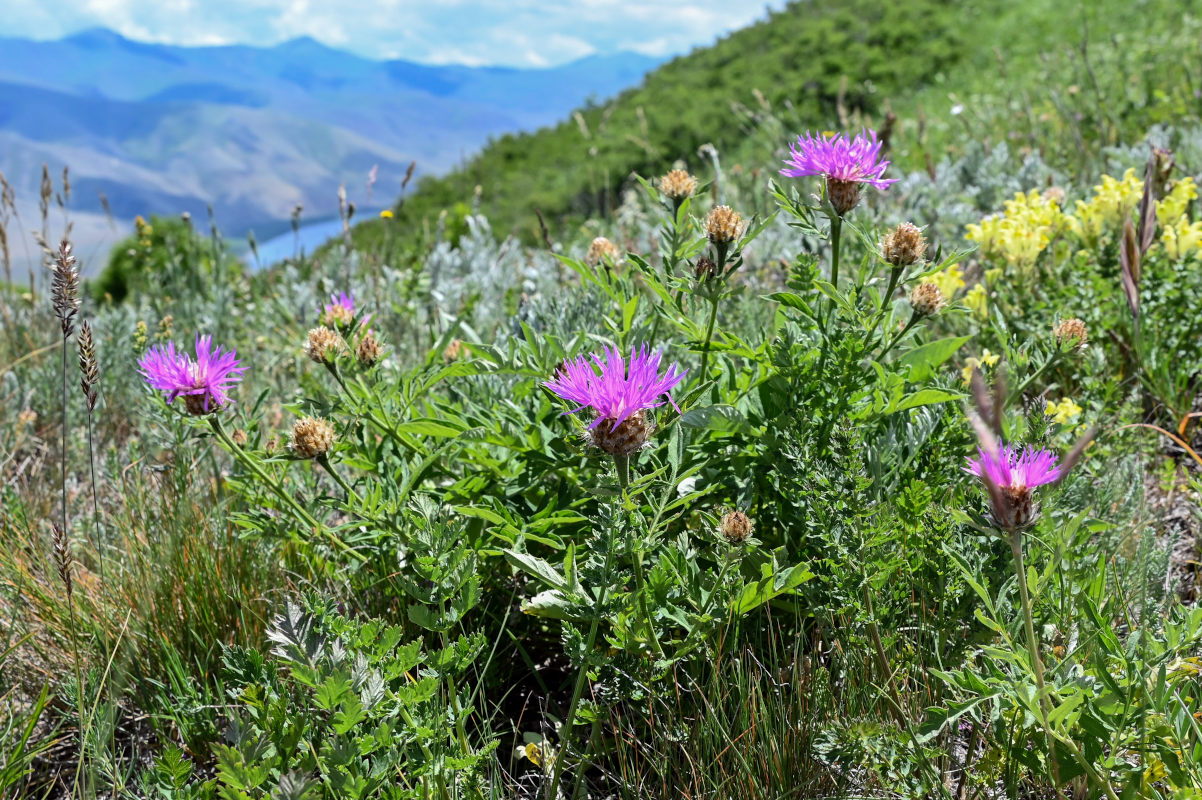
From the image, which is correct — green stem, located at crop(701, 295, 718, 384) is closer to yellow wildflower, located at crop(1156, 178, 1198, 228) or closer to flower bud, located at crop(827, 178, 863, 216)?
flower bud, located at crop(827, 178, 863, 216)

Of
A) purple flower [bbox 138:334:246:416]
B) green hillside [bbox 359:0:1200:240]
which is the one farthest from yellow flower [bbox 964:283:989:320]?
green hillside [bbox 359:0:1200:240]

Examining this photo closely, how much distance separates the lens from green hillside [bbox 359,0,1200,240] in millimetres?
7098

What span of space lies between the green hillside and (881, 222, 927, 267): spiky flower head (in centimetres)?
412

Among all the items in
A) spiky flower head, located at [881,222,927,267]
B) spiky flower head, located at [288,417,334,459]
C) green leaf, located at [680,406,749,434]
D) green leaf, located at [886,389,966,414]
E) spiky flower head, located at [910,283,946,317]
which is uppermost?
spiky flower head, located at [881,222,927,267]

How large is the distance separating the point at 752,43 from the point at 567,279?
73.4 ft

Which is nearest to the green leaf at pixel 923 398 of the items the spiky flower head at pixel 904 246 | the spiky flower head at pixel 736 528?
the spiky flower head at pixel 904 246

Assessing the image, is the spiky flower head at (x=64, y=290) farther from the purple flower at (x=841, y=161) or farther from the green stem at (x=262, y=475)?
the purple flower at (x=841, y=161)

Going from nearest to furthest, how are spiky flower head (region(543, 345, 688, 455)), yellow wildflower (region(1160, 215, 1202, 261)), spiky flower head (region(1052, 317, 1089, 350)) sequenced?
spiky flower head (region(543, 345, 688, 455)) < spiky flower head (region(1052, 317, 1089, 350)) < yellow wildflower (region(1160, 215, 1202, 261))

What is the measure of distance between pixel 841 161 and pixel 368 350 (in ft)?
3.47

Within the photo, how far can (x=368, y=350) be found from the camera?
1789 millimetres

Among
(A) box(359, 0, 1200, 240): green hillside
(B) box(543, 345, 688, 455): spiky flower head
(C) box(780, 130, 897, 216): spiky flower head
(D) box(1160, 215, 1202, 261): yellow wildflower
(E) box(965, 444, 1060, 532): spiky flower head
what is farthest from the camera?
(A) box(359, 0, 1200, 240): green hillside

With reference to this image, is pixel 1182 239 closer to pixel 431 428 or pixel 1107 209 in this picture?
pixel 1107 209

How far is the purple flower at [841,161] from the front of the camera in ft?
5.04

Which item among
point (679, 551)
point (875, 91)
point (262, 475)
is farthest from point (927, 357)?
point (875, 91)
